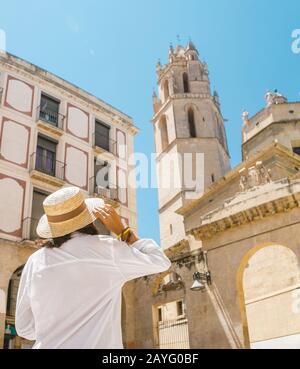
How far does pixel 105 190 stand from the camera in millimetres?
18656

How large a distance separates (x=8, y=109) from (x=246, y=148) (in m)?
16.6

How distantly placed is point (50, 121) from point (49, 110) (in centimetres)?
64

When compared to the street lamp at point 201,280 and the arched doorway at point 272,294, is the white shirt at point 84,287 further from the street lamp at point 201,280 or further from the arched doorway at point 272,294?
the arched doorway at point 272,294

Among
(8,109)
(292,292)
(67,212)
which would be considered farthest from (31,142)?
(67,212)

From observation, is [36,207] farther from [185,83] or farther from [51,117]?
[185,83]

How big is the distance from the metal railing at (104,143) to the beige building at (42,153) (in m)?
0.05

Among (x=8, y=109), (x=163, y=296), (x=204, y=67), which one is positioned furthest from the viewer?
(x=204, y=67)

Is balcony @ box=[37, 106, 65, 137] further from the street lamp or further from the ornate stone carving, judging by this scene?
the street lamp

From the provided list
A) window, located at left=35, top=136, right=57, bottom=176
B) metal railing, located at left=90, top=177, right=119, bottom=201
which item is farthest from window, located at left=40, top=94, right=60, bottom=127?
metal railing, located at left=90, top=177, right=119, bottom=201

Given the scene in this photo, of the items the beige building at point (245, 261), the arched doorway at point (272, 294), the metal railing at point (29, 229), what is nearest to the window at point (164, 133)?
the beige building at point (245, 261)

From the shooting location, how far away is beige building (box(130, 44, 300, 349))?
452 inches

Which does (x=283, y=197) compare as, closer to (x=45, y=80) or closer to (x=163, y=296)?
(x=163, y=296)

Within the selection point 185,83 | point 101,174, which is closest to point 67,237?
point 101,174

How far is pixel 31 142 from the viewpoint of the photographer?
17062 millimetres
